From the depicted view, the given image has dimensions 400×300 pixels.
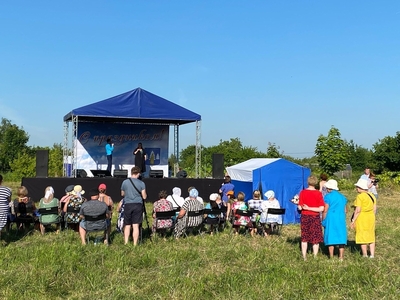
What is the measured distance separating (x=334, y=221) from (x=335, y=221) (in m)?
0.01

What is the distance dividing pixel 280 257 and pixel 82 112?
30.1ft

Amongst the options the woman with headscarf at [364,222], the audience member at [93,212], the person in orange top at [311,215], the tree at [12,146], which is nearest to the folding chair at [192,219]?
the audience member at [93,212]

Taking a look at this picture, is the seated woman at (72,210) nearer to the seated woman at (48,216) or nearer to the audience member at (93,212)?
the seated woman at (48,216)

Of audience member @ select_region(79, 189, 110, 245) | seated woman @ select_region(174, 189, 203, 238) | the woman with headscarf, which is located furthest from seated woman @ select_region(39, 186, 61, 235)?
the woman with headscarf

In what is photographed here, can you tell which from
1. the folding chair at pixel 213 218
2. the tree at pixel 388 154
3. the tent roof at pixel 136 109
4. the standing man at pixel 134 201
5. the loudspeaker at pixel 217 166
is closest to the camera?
the standing man at pixel 134 201

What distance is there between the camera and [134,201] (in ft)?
21.0

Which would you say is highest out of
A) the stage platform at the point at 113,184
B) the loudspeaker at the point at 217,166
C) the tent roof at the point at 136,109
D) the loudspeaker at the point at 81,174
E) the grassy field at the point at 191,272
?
the tent roof at the point at 136,109

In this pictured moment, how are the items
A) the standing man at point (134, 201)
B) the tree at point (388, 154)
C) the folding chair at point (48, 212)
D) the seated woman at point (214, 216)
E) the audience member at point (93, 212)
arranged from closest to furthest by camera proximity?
the audience member at point (93, 212) < the standing man at point (134, 201) < the folding chair at point (48, 212) < the seated woman at point (214, 216) < the tree at point (388, 154)

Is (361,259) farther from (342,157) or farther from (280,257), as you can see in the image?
(342,157)

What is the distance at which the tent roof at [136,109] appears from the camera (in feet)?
44.0

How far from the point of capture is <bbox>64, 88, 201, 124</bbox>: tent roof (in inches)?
528

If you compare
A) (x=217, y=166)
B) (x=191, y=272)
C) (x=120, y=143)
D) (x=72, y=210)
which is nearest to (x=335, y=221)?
(x=191, y=272)

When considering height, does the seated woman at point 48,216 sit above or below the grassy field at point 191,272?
above

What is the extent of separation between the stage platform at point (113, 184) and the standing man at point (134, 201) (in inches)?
260
